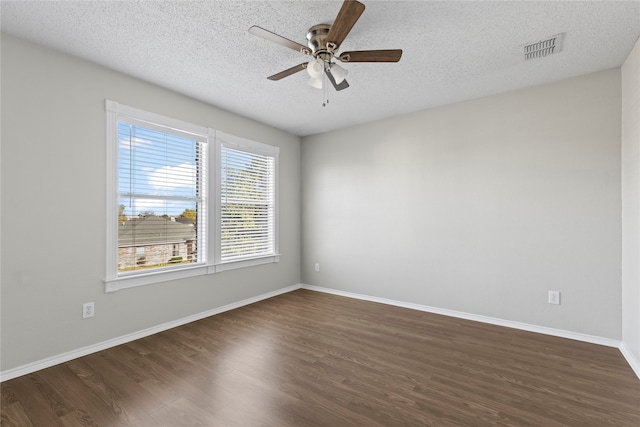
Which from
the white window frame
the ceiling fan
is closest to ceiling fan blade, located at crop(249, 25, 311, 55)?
the ceiling fan

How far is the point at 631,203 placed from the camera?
2.54 meters

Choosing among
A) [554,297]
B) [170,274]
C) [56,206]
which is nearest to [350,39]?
[56,206]

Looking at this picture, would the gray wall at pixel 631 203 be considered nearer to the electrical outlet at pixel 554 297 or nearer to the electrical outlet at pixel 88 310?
the electrical outlet at pixel 554 297

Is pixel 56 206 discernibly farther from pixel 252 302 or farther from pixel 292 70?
pixel 252 302

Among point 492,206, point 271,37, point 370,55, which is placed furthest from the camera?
point 492,206

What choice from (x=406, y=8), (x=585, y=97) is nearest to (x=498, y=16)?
(x=406, y=8)

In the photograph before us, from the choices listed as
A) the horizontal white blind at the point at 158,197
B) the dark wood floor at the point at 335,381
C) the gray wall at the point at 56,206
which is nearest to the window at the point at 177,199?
the horizontal white blind at the point at 158,197

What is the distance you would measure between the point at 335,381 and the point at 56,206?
2.67m

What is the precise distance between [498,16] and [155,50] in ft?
8.66

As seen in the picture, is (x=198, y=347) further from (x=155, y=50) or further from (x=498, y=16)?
(x=498, y=16)

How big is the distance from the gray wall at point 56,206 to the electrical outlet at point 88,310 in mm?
40

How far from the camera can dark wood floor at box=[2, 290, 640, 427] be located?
186 centimetres

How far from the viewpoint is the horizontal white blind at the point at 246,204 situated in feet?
13.1

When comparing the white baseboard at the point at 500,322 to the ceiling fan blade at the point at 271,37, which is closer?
the ceiling fan blade at the point at 271,37
